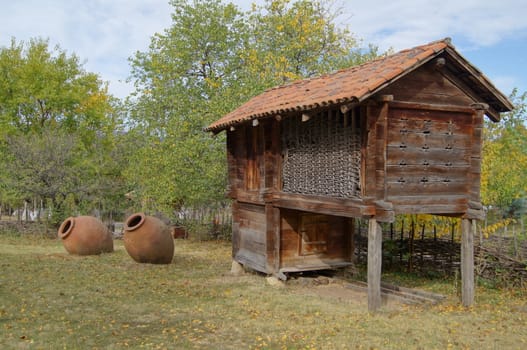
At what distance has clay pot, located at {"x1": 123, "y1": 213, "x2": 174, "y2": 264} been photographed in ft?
44.4

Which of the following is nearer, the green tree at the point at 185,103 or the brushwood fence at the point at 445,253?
the brushwood fence at the point at 445,253

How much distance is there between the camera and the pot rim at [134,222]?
1355 centimetres

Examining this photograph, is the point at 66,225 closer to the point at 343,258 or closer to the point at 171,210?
the point at 171,210

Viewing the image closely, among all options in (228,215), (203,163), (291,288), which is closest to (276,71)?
(203,163)

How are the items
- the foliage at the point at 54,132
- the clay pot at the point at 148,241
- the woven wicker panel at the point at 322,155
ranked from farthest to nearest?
1. the foliage at the point at 54,132
2. the clay pot at the point at 148,241
3. the woven wicker panel at the point at 322,155

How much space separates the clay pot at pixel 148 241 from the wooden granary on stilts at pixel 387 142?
13.2 ft

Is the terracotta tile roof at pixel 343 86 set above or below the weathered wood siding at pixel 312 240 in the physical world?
above

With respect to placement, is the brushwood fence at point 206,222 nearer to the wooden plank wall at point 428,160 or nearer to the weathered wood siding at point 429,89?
the wooden plank wall at point 428,160

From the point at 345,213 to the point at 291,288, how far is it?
9.05 feet

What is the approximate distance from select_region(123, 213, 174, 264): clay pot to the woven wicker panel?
4478 millimetres

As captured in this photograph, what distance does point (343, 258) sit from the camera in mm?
12266

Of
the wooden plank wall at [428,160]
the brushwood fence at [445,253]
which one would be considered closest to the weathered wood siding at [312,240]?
the brushwood fence at [445,253]

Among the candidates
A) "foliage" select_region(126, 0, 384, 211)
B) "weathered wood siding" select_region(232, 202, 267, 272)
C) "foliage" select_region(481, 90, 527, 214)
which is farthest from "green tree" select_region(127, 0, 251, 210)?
"foliage" select_region(481, 90, 527, 214)

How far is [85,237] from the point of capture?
15.2 meters
